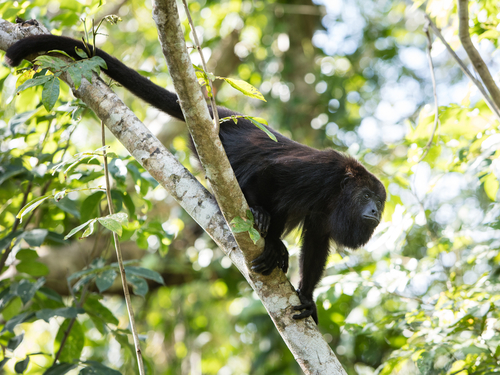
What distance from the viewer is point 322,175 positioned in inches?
104

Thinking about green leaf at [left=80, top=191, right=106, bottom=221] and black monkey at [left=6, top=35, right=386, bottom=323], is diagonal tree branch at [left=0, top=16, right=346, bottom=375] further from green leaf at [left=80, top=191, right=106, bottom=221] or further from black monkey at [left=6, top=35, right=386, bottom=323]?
green leaf at [left=80, top=191, right=106, bottom=221]

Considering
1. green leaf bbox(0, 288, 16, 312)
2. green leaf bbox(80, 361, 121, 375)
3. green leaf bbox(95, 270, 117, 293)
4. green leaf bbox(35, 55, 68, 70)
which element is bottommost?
green leaf bbox(80, 361, 121, 375)

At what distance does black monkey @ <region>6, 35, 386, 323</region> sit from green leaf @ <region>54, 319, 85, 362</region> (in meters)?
1.42

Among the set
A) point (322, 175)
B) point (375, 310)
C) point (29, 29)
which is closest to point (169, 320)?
point (375, 310)

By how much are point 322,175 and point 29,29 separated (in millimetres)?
1860

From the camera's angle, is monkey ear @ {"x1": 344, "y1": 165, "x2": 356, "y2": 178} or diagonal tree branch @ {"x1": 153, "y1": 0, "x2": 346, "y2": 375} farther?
monkey ear @ {"x1": 344, "y1": 165, "x2": 356, "y2": 178}

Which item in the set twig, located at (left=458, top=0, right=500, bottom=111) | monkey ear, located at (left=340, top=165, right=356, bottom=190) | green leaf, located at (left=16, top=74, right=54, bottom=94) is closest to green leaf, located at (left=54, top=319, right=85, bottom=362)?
green leaf, located at (left=16, top=74, right=54, bottom=94)

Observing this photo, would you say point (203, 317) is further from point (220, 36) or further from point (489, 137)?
point (489, 137)

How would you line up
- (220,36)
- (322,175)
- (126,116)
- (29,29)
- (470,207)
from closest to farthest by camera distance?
(126,116) < (29,29) < (322,175) < (470,207) < (220,36)

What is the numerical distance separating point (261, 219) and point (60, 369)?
54.7 inches

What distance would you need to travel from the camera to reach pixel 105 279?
249 centimetres

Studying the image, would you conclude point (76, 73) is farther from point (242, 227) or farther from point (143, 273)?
point (143, 273)

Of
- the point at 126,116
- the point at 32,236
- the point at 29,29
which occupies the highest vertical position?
the point at 29,29

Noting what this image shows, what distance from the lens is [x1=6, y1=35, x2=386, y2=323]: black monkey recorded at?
2520 millimetres
